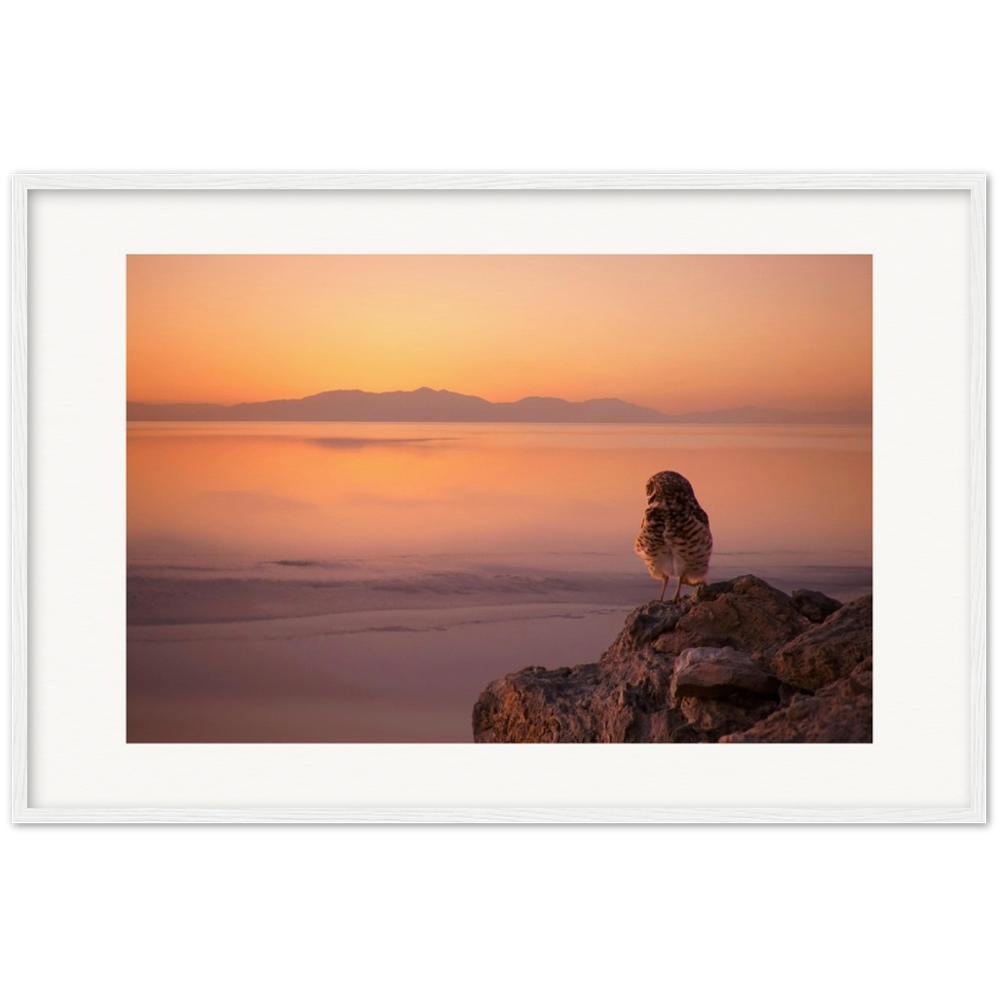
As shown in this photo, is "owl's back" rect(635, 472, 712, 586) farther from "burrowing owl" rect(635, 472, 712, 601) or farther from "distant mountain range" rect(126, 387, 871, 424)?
"distant mountain range" rect(126, 387, 871, 424)

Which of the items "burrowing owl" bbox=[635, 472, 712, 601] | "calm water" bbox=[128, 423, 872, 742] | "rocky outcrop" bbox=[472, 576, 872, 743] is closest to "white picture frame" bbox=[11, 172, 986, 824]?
"rocky outcrop" bbox=[472, 576, 872, 743]

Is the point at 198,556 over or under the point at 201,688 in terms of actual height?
over

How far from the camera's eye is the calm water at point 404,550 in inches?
126

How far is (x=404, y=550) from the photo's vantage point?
334 cm

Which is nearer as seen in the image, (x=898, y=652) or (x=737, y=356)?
(x=898, y=652)

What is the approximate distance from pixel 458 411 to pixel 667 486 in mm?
718

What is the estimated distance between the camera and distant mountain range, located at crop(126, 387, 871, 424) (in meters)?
3.34

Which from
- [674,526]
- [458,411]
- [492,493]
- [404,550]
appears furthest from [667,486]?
[404,550]

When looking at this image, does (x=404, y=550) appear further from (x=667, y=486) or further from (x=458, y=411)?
(x=667, y=486)
